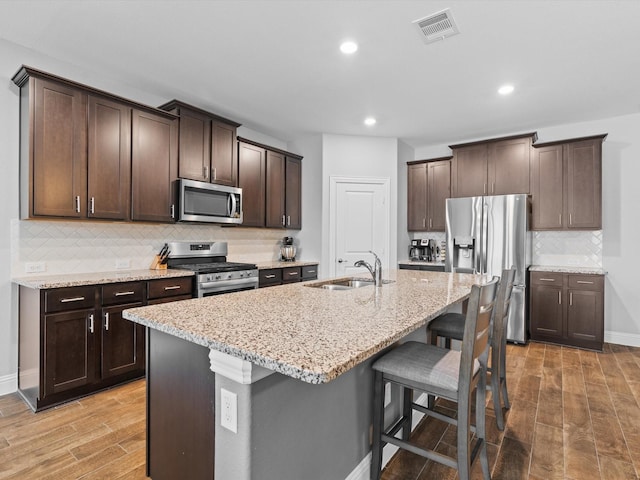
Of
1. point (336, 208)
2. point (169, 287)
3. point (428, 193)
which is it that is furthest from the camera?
point (428, 193)

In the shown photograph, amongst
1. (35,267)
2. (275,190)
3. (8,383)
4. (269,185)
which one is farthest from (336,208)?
(8,383)

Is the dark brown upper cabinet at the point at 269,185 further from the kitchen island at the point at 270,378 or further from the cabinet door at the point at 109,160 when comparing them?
the kitchen island at the point at 270,378

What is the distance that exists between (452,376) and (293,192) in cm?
399

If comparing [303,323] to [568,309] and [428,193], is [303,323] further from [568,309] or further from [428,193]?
[428,193]

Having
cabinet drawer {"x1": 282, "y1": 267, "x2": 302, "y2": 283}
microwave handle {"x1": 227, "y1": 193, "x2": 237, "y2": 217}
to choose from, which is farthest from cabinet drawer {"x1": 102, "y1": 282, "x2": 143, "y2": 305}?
cabinet drawer {"x1": 282, "y1": 267, "x2": 302, "y2": 283}

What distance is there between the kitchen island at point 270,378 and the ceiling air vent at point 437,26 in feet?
6.33

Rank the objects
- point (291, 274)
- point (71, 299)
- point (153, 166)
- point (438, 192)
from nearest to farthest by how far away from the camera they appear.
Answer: point (71, 299)
point (153, 166)
point (291, 274)
point (438, 192)

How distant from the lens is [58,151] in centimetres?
272

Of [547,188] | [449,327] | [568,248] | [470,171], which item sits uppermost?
[470,171]

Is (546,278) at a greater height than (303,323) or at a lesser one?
lesser

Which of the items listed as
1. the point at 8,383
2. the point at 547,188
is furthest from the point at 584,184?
the point at 8,383

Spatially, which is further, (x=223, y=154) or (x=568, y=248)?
(x=568, y=248)

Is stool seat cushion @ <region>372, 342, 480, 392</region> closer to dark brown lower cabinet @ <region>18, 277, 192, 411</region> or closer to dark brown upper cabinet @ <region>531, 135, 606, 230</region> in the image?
dark brown lower cabinet @ <region>18, 277, 192, 411</region>

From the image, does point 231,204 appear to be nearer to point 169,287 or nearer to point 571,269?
point 169,287
